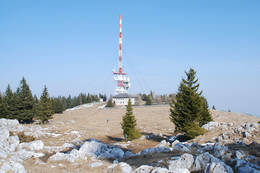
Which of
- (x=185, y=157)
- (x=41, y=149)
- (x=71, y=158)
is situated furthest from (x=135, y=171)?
(x=41, y=149)

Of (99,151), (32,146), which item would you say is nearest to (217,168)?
(99,151)

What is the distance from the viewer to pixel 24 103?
5194 centimetres

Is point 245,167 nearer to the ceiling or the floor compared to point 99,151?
nearer to the ceiling

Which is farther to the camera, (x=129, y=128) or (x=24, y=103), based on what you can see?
(x=24, y=103)

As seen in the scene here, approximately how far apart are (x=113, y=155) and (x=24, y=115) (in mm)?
43402

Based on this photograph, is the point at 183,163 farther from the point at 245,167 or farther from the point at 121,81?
the point at 121,81

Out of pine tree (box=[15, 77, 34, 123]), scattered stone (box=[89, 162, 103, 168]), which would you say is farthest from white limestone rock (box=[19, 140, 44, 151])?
pine tree (box=[15, 77, 34, 123])

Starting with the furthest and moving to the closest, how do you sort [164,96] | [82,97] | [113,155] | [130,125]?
[82,97], [164,96], [130,125], [113,155]

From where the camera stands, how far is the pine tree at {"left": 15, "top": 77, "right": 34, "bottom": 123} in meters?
51.8

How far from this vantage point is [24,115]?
52.3m

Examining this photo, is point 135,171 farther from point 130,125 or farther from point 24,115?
point 24,115

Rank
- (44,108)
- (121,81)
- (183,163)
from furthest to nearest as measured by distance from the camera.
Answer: (121,81) < (44,108) < (183,163)

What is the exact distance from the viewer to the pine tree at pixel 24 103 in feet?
170

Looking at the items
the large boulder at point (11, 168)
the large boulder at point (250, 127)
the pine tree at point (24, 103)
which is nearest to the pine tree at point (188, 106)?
the large boulder at point (250, 127)
